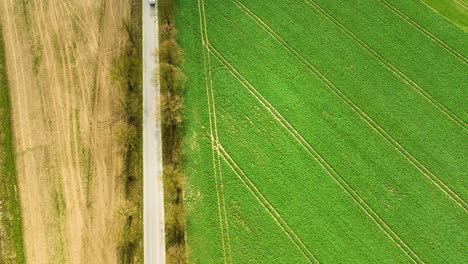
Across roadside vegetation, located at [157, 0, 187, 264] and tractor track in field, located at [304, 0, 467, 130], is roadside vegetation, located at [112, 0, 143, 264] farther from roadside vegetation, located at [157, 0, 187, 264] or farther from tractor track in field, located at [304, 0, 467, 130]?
tractor track in field, located at [304, 0, 467, 130]

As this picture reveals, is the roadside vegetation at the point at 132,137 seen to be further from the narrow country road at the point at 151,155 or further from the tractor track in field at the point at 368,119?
the tractor track in field at the point at 368,119

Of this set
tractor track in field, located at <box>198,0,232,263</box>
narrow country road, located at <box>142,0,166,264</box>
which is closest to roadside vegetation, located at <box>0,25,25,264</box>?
narrow country road, located at <box>142,0,166,264</box>

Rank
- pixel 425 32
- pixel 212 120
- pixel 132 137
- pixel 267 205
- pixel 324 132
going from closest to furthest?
pixel 267 205 → pixel 132 137 → pixel 324 132 → pixel 212 120 → pixel 425 32

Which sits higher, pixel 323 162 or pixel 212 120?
pixel 212 120

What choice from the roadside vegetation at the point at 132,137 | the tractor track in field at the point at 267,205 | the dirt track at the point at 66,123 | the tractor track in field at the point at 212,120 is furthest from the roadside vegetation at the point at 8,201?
the tractor track in field at the point at 267,205

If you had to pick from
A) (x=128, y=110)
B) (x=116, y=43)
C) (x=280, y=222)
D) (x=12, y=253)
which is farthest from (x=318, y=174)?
(x=12, y=253)

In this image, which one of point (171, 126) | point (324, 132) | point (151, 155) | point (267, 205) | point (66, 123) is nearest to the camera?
point (267, 205)

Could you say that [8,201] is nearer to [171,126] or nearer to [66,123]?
[66,123]

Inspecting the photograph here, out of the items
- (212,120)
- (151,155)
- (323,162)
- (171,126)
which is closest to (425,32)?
(323,162)
